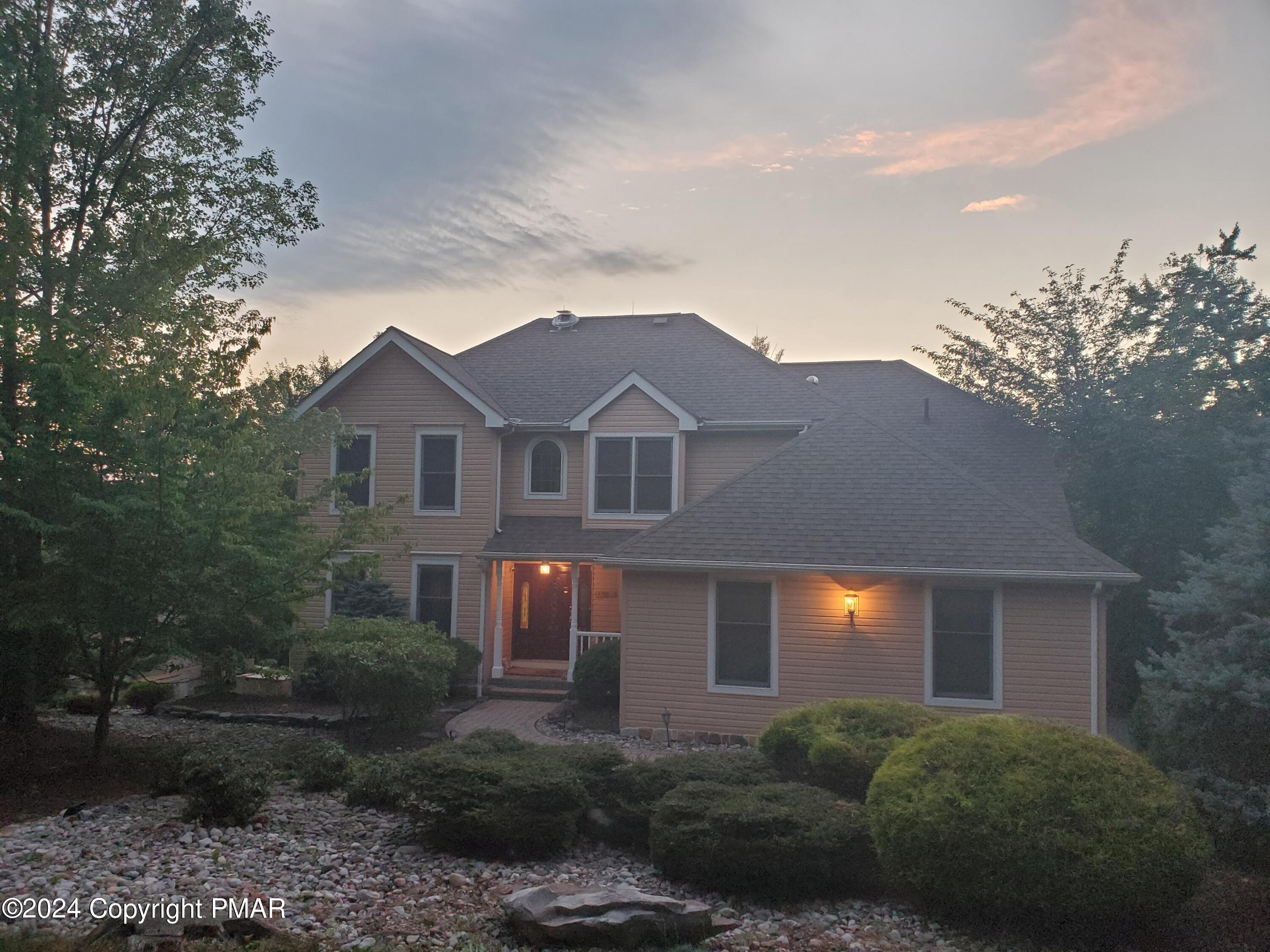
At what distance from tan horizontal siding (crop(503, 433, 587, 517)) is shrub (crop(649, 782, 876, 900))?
10.6 meters

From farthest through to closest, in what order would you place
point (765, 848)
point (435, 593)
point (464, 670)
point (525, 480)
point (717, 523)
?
point (525, 480) < point (435, 593) < point (464, 670) < point (717, 523) < point (765, 848)

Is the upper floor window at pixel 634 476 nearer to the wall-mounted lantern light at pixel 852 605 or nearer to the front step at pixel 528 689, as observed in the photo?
the front step at pixel 528 689

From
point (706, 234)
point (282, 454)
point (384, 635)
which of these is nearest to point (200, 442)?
point (282, 454)

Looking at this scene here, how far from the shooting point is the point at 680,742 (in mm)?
12008

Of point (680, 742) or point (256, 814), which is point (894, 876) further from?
point (680, 742)

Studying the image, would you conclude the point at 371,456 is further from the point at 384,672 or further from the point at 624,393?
the point at 384,672

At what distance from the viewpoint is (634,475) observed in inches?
639

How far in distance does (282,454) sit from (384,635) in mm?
3726

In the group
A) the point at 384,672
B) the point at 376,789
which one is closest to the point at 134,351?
the point at 384,672

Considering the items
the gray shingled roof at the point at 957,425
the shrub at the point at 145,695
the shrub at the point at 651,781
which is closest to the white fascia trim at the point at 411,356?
the shrub at the point at 145,695

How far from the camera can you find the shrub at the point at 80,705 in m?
13.4

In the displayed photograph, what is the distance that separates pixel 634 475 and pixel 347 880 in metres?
11.0

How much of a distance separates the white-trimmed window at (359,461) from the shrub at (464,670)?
3.63m

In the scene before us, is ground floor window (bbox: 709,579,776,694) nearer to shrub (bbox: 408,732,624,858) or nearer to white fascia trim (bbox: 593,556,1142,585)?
white fascia trim (bbox: 593,556,1142,585)
